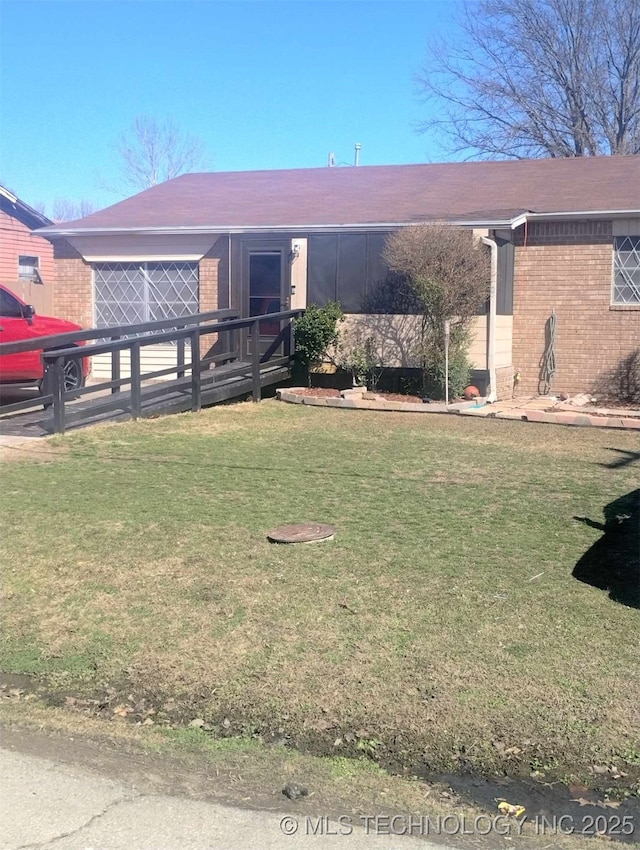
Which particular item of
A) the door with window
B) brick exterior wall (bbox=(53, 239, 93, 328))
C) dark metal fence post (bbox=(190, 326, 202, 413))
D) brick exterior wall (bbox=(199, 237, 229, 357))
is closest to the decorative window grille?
brick exterior wall (bbox=(53, 239, 93, 328))

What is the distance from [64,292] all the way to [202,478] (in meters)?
10.2

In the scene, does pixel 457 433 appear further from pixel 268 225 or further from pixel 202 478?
pixel 268 225

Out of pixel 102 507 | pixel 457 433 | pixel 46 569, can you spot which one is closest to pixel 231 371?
pixel 457 433

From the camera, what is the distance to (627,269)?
13.6m

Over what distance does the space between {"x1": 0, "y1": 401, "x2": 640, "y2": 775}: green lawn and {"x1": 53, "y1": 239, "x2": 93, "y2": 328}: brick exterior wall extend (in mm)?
8552

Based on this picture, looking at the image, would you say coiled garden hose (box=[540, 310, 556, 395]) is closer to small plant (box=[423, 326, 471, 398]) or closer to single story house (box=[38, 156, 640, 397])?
single story house (box=[38, 156, 640, 397])

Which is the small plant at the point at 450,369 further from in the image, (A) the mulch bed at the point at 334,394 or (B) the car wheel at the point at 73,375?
(B) the car wheel at the point at 73,375

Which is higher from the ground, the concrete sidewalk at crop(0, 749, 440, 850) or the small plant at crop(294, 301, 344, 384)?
the small plant at crop(294, 301, 344, 384)

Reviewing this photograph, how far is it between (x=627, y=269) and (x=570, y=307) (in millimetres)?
1051

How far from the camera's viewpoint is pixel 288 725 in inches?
150

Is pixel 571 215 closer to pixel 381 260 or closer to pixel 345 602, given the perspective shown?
pixel 381 260

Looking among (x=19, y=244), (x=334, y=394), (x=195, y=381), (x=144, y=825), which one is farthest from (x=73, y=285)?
(x=144, y=825)

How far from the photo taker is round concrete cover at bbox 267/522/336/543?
19.7ft

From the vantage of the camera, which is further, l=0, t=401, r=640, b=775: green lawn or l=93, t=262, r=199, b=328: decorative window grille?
l=93, t=262, r=199, b=328: decorative window grille
